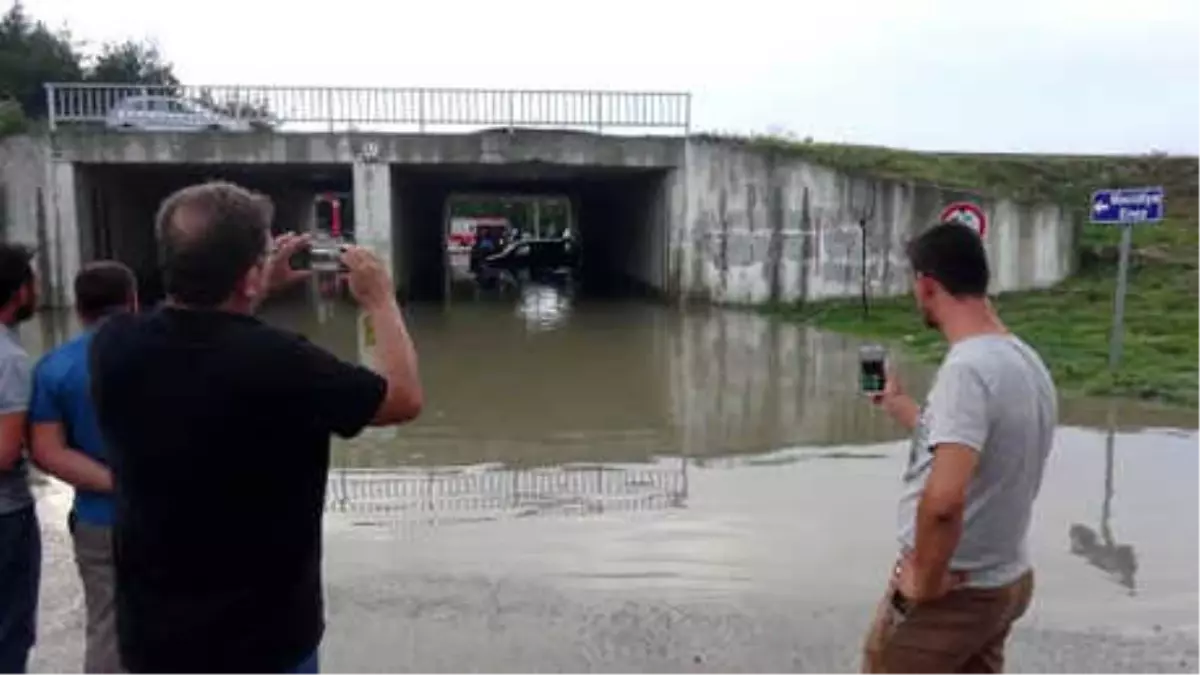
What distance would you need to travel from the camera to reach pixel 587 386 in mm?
13742

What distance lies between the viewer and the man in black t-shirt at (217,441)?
2.36 meters

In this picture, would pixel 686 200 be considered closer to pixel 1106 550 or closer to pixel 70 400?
pixel 1106 550

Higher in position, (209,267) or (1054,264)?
Answer: (209,267)

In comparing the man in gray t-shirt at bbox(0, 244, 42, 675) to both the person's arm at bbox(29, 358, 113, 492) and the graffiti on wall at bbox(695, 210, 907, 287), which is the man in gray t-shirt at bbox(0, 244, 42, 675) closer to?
the person's arm at bbox(29, 358, 113, 492)

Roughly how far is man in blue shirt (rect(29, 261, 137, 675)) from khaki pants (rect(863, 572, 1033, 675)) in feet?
7.43

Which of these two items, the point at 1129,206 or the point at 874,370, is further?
the point at 1129,206

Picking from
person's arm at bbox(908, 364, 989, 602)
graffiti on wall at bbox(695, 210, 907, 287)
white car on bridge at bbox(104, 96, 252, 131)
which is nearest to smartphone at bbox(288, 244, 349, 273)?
person's arm at bbox(908, 364, 989, 602)

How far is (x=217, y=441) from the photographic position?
236 cm

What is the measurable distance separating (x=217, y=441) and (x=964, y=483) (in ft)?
5.61

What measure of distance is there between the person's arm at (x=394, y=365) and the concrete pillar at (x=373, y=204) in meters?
22.2

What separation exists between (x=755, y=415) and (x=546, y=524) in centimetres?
489

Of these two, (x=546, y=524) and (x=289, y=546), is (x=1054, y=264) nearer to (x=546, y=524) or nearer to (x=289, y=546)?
(x=546, y=524)

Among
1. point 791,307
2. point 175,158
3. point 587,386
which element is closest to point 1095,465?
point 587,386

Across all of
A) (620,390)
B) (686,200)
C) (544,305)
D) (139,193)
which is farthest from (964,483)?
(139,193)
